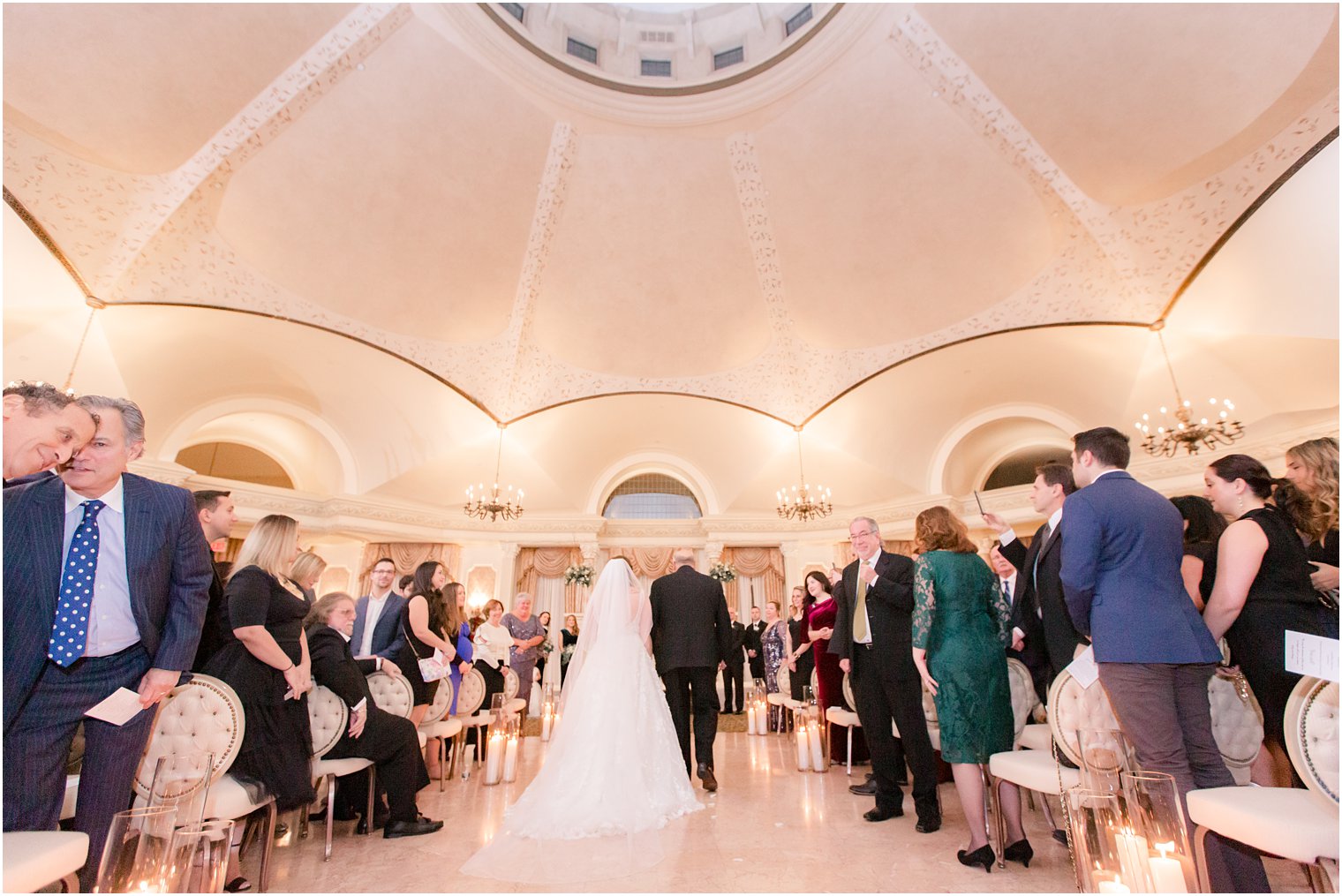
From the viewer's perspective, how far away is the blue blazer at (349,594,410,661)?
421cm

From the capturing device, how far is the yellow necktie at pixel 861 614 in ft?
12.0

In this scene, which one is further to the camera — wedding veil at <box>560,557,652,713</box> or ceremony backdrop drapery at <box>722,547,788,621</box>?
ceremony backdrop drapery at <box>722,547,788,621</box>

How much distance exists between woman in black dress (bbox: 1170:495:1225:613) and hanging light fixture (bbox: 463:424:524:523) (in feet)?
30.9

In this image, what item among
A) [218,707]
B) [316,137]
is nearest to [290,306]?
[316,137]

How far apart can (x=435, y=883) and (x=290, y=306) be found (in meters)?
8.44

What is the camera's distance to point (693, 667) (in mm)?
4461

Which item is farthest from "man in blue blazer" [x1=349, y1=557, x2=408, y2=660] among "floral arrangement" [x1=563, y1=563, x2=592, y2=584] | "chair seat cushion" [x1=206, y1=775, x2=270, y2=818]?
"floral arrangement" [x1=563, y1=563, x2=592, y2=584]

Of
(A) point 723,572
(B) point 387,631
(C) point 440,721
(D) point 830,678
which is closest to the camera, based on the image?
(B) point 387,631

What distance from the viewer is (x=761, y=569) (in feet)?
45.3

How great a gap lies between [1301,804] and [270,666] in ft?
12.4

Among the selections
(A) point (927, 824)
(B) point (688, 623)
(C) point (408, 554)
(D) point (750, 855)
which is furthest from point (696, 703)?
(C) point (408, 554)

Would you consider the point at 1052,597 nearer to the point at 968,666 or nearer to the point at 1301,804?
the point at 968,666

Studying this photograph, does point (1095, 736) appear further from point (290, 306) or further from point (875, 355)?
point (290, 306)

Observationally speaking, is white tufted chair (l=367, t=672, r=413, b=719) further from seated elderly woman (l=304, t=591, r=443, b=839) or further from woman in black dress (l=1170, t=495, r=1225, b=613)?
woman in black dress (l=1170, t=495, r=1225, b=613)
